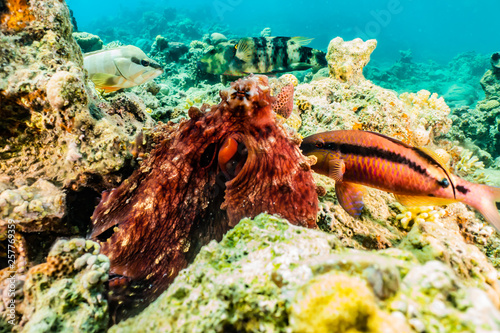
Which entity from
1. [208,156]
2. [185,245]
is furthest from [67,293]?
[208,156]

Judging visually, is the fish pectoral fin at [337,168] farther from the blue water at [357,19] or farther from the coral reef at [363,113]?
the blue water at [357,19]

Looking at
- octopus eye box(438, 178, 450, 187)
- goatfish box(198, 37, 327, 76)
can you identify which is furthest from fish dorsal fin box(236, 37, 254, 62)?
octopus eye box(438, 178, 450, 187)

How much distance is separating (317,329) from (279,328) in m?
0.16

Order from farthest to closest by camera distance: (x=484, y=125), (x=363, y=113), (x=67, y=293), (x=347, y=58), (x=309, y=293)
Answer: (x=484, y=125)
(x=347, y=58)
(x=363, y=113)
(x=67, y=293)
(x=309, y=293)

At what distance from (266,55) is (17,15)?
3534 millimetres

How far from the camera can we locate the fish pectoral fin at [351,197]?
6.24ft

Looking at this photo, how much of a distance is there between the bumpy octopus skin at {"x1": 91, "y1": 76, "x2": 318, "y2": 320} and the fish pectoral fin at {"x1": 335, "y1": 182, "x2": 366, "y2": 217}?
53 cm

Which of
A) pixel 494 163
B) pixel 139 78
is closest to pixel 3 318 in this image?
pixel 139 78

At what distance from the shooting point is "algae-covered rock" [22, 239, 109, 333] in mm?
1022

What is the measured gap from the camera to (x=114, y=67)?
301 centimetres

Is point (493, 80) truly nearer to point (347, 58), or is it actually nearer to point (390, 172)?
point (347, 58)

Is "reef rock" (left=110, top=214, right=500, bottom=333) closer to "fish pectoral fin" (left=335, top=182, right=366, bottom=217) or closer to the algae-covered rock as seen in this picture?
the algae-covered rock

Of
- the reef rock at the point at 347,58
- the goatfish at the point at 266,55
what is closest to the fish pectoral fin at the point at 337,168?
the goatfish at the point at 266,55

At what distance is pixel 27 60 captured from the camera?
1.46 m
